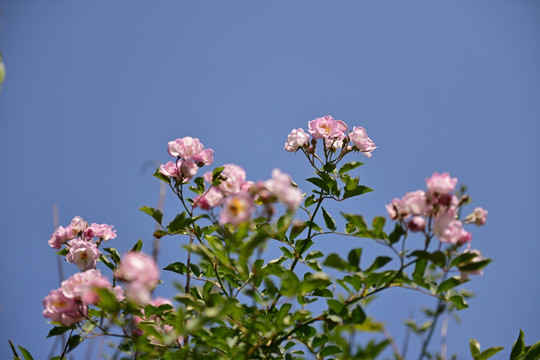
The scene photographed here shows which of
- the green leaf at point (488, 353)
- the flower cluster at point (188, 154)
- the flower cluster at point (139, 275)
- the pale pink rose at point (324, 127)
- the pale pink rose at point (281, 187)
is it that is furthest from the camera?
the pale pink rose at point (324, 127)

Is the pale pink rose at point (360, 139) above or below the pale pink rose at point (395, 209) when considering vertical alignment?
above

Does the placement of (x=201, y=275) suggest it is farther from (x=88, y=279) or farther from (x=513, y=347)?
(x=513, y=347)

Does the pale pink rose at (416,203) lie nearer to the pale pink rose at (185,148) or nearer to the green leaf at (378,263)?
the green leaf at (378,263)

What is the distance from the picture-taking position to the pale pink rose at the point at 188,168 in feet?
→ 5.66

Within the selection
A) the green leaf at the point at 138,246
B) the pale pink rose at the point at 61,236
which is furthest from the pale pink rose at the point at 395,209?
the pale pink rose at the point at 61,236

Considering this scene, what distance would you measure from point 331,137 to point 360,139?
0.15 metres

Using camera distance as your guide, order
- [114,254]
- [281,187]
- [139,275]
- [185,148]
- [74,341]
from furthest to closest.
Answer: [114,254] → [185,148] → [74,341] → [281,187] → [139,275]

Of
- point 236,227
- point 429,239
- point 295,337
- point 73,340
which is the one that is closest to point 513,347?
point 429,239

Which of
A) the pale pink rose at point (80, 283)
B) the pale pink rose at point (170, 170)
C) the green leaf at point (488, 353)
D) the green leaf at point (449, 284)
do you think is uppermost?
the pale pink rose at point (170, 170)

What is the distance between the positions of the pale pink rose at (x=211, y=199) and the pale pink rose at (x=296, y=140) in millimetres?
637

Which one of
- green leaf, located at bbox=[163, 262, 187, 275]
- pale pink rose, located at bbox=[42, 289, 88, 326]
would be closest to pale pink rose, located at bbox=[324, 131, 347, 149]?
green leaf, located at bbox=[163, 262, 187, 275]

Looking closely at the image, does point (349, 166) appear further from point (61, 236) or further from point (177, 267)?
point (61, 236)

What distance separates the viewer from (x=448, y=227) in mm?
1304

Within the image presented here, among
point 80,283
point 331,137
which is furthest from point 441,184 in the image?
point 80,283
